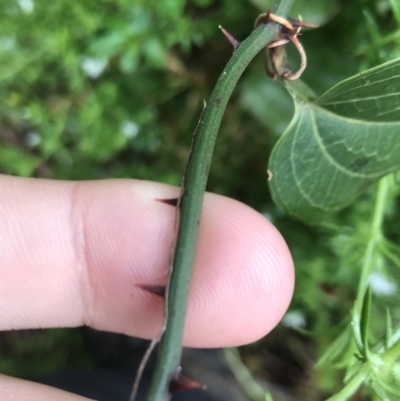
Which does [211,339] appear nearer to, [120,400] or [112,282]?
[112,282]

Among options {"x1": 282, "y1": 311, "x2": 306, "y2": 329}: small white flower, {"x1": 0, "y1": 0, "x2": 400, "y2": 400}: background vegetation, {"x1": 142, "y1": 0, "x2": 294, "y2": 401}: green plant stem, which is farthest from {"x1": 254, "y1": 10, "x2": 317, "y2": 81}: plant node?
{"x1": 282, "y1": 311, "x2": 306, "y2": 329}: small white flower

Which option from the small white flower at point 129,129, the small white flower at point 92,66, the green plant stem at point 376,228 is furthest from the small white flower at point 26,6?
the green plant stem at point 376,228

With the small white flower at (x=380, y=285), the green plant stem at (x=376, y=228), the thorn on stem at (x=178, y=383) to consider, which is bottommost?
the thorn on stem at (x=178, y=383)

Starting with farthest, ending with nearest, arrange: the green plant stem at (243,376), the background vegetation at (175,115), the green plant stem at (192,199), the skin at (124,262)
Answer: the green plant stem at (243,376), the background vegetation at (175,115), the skin at (124,262), the green plant stem at (192,199)

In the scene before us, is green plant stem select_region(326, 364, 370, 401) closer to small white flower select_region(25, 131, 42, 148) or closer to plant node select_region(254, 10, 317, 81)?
plant node select_region(254, 10, 317, 81)

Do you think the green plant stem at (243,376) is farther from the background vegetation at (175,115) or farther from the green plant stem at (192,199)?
the green plant stem at (192,199)
